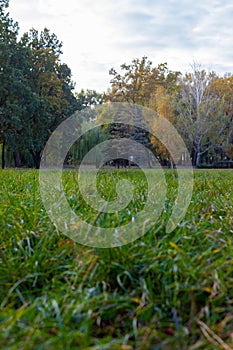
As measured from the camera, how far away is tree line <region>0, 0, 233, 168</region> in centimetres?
2061

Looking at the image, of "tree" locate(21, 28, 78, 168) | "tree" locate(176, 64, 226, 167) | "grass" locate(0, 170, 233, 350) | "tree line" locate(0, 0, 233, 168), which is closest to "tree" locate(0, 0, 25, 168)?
"tree line" locate(0, 0, 233, 168)

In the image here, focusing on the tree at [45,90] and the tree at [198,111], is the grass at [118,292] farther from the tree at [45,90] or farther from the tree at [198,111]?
the tree at [198,111]

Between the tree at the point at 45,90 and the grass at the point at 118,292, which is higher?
the tree at the point at 45,90

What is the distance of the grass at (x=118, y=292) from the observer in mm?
1101

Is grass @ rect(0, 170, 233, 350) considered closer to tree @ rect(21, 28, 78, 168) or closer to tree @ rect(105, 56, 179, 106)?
tree @ rect(21, 28, 78, 168)

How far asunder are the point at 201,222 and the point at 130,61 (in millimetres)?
33852

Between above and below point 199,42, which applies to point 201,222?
below

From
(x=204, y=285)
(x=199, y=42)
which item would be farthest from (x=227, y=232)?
(x=199, y=42)

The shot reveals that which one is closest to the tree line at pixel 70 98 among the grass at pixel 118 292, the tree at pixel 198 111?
the tree at pixel 198 111

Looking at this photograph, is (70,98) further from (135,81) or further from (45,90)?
(135,81)

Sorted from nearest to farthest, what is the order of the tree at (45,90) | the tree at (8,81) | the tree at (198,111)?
1. the tree at (8,81)
2. the tree at (45,90)
3. the tree at (198,111)

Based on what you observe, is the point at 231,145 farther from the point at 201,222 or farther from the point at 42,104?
the point at 201,222

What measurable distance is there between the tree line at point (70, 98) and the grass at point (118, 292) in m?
18.8

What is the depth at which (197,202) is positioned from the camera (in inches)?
125
